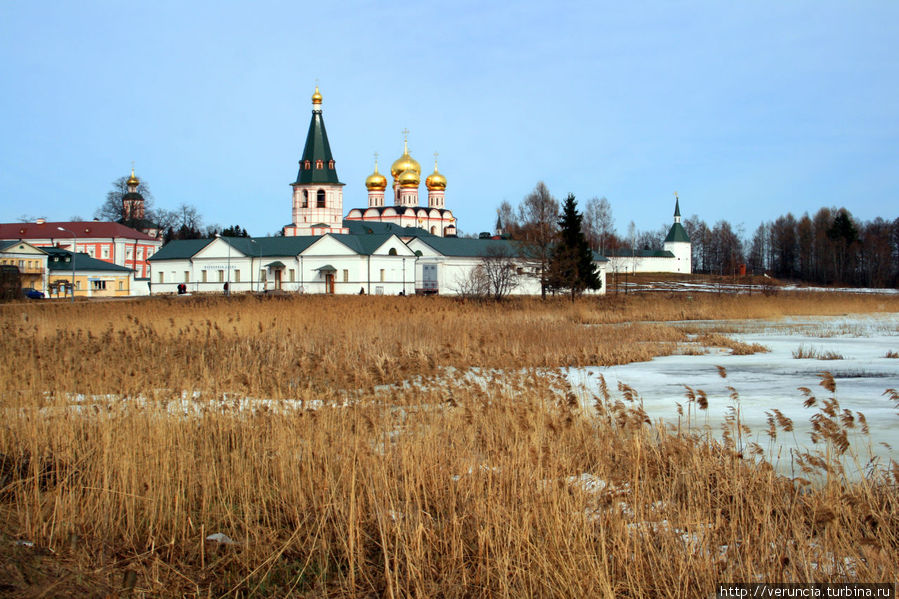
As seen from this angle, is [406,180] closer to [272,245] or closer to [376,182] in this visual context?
[376,182]

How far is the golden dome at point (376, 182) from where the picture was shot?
3561 inches

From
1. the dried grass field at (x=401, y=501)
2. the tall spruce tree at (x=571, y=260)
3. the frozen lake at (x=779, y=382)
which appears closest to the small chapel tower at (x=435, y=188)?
the tall spruce tree at (x=571, y=260)

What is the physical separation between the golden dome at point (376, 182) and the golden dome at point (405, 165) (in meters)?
1.36

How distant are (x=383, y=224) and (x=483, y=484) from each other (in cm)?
7711

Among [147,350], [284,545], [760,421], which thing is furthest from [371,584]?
[147,350]

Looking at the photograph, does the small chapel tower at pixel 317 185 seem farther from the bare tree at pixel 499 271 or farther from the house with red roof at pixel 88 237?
the house with red roof at pixel 88 237

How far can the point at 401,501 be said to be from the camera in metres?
5.17

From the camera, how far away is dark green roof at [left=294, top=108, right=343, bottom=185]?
71.2 meters

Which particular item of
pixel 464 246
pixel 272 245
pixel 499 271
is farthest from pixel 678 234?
pixel 272 245

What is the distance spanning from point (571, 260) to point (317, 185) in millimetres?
32570

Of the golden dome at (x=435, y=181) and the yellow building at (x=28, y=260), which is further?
the golden dome at (x=435, y=181)

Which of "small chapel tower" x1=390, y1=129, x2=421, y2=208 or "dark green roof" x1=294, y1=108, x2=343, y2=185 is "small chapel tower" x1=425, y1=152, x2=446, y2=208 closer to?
"small chapel tower" x1=390, y1=129, x2=421, y2=208

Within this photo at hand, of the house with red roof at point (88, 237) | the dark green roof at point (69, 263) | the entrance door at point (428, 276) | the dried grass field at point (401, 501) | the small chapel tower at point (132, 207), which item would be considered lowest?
the dried grass field at point (401, 501)

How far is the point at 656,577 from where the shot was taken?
401 cm
